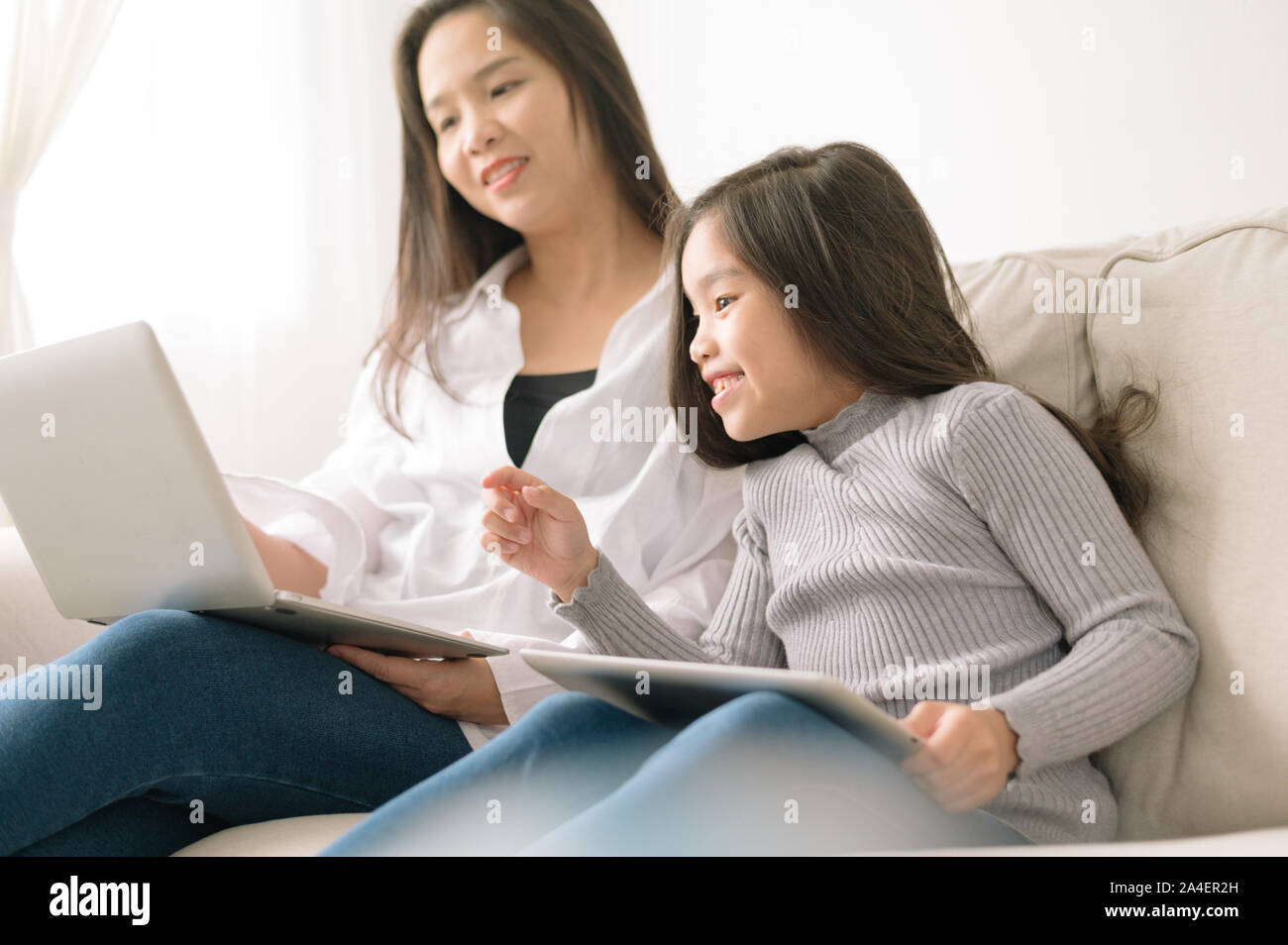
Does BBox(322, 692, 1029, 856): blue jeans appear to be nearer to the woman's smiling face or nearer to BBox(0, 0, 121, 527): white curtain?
the woman's smiling face

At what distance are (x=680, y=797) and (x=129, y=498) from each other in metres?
0.52

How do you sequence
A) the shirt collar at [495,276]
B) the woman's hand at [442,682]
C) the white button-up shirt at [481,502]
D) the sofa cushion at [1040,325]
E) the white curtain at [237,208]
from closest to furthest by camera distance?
the woman's hand at [442,682], the sofa cushion at [1040,325], the white button-up shirt at [481,502], the shirt collar at [495,276], the white curtain at [237,208]

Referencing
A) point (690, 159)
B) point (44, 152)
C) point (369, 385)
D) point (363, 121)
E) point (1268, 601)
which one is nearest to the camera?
point (1268, 601)

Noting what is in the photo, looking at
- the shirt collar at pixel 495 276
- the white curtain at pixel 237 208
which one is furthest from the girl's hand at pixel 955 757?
the white curtain at pixel 237 208

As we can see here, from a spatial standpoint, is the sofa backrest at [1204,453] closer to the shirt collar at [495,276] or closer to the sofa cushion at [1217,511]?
the sofa cushion at [1217,511]

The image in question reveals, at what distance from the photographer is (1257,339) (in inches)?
40.8

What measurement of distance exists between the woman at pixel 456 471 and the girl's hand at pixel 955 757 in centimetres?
45

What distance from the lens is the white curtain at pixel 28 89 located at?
193cm

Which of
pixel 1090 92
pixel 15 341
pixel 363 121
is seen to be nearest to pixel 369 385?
pixel 15 341

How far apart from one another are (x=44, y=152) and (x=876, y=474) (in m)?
1.70

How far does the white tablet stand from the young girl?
0.05 feet

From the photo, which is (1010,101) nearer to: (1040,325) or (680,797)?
(1040,325)

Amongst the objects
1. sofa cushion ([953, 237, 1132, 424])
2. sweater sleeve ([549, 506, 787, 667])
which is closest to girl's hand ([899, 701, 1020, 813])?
sweater sleeve ([549, 506, 787, 667])
